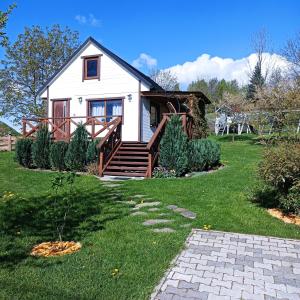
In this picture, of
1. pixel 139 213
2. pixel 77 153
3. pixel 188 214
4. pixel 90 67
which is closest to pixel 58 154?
pixel 77 153

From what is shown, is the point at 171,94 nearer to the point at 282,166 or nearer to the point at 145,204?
the point at 145,204

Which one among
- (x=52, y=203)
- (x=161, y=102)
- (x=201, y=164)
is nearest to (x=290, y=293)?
(x=52, y=203)

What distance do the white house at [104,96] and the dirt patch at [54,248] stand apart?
Result: 10335 mm

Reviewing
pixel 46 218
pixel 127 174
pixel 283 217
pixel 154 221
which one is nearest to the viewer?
pixel 154 221

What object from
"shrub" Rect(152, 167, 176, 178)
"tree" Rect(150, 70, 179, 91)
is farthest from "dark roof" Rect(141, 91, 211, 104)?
"tree" Rect(150, 70, 179, 91)

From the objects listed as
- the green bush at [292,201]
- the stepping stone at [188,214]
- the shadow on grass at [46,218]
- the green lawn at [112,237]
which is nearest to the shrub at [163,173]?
the green lawn at [112,237]

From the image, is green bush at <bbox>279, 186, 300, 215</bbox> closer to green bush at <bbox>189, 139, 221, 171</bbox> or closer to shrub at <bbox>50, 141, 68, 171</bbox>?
green bush at <bbox>189, 139, 221, 171</bbox>

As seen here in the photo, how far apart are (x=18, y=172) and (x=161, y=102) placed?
895cm

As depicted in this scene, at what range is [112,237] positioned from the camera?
5094mm

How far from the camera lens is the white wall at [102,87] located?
648 inches

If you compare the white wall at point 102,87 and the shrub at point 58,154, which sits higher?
the white wall at point 102,87

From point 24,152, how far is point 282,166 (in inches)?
430

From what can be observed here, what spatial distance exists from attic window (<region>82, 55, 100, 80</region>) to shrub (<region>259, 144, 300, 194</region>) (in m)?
12.7

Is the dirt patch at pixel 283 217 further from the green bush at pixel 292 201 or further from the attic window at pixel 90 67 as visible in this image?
the attic window at pixel 90 67
